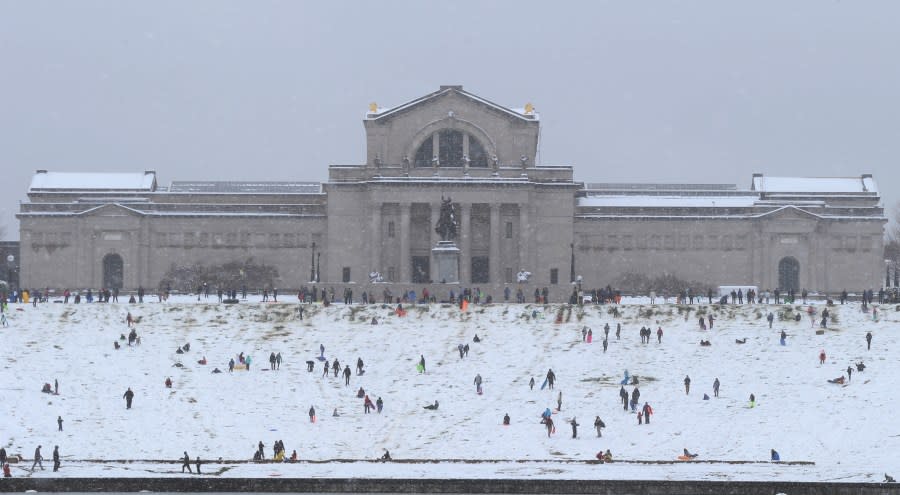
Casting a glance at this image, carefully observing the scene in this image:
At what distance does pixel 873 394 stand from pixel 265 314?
29.6 meters

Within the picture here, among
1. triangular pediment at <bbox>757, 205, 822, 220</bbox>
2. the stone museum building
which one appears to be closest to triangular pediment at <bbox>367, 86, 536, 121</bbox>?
the stone museum building

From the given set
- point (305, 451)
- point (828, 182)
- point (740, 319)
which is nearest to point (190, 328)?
point (305, 451)

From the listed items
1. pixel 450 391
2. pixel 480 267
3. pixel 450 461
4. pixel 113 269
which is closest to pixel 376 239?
pixel 480 267

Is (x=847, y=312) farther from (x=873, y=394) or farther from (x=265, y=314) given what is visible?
(x=265, y=314)

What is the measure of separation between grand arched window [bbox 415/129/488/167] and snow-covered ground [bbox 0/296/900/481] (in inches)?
1171

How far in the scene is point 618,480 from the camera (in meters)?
43.7

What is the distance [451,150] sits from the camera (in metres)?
105

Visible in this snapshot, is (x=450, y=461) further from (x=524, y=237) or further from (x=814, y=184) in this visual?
(x=814, y=184)

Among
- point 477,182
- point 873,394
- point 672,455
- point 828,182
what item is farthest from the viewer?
point 828,182

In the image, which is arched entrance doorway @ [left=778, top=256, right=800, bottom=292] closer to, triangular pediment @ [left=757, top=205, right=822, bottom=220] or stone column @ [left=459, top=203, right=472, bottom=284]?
triangular pediment @ [left=757, top=205, right=822, bottom=220]

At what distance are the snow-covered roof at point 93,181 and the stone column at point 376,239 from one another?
19.6m

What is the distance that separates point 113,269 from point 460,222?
25.3 m

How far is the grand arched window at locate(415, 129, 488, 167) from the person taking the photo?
341 feet

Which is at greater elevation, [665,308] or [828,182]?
[828,182]
